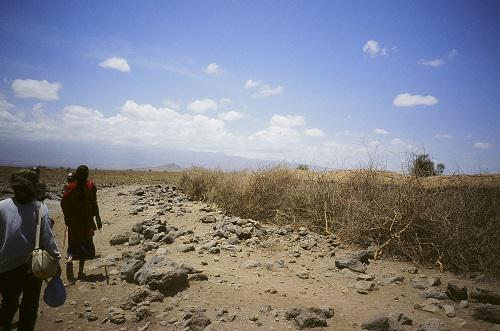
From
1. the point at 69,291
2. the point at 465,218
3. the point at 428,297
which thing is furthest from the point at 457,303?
the point at 69,291

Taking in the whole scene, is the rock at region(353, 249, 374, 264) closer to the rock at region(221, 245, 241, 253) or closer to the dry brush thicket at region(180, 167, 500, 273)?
the dry brush thicket at region(180, 167, 500, 273)

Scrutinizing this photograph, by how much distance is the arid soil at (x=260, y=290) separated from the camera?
3781 millimetres

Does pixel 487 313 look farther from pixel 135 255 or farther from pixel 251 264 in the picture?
pixel 135 255

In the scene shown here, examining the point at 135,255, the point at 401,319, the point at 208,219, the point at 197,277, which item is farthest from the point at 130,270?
the point at 401,319

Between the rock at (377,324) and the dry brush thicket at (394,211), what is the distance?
289cm

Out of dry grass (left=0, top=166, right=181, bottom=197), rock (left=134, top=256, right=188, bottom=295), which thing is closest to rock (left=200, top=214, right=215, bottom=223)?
rock (left=134, top=256, right=188, bottom=295)

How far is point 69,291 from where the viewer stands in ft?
15.7

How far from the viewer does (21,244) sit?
9.96 ft

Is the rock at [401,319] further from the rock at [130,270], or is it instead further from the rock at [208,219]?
the rock at [208,219]

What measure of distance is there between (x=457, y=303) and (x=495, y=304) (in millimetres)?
474

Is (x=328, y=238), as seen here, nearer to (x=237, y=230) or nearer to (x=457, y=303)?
(x=237, y=230)

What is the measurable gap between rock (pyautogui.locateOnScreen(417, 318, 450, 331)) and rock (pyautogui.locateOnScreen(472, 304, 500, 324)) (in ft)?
2.13

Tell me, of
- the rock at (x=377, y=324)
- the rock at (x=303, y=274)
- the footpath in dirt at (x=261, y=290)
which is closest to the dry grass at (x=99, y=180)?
the footpath in dirt at (x=261, y=290)

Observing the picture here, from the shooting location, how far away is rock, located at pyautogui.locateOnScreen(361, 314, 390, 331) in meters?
3.49
